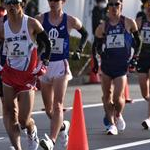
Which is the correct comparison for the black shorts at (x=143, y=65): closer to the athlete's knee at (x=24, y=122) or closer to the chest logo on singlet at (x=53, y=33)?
the chest logo on singlet at (x=53, y=33)

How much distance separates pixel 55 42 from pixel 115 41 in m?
1.57

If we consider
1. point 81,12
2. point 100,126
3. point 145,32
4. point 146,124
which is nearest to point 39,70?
point 146,124

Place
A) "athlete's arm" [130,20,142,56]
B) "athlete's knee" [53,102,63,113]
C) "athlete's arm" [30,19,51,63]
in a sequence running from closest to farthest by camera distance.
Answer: "athlete's arm" [30,19,51,63]
"athlete's knee" [53,102,63,113]
"athlete's arm" [130,20,142,56]

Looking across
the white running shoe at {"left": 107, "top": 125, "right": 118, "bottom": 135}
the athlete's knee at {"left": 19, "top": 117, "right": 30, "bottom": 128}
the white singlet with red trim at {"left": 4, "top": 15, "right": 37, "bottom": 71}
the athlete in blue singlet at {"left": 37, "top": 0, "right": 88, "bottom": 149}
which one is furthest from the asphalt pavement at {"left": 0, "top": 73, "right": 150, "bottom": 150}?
the white singlet with red trim at {"left": 4, "top": 15, "right": 37, "bottom": 71}

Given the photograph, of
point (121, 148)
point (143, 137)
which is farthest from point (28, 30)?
point (143, 137)

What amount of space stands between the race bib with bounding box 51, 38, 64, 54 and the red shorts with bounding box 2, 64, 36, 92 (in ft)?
3.68

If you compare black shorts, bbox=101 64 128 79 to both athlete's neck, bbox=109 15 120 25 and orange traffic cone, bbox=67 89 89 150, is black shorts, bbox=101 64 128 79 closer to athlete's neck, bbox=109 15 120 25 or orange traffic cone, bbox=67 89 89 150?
athlete's neck, bbox=109 15 120 25

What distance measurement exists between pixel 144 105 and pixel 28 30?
7.29 meters

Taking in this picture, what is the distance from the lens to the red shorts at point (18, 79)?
10.0 m

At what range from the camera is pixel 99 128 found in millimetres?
13414

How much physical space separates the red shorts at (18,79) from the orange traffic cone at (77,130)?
0.65 meters

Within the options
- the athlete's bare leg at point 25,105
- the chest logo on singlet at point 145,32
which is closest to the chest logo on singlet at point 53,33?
the athlete's bare leg at point 25,105

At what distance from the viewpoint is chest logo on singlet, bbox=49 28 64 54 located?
11.2m

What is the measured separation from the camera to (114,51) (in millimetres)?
12609
